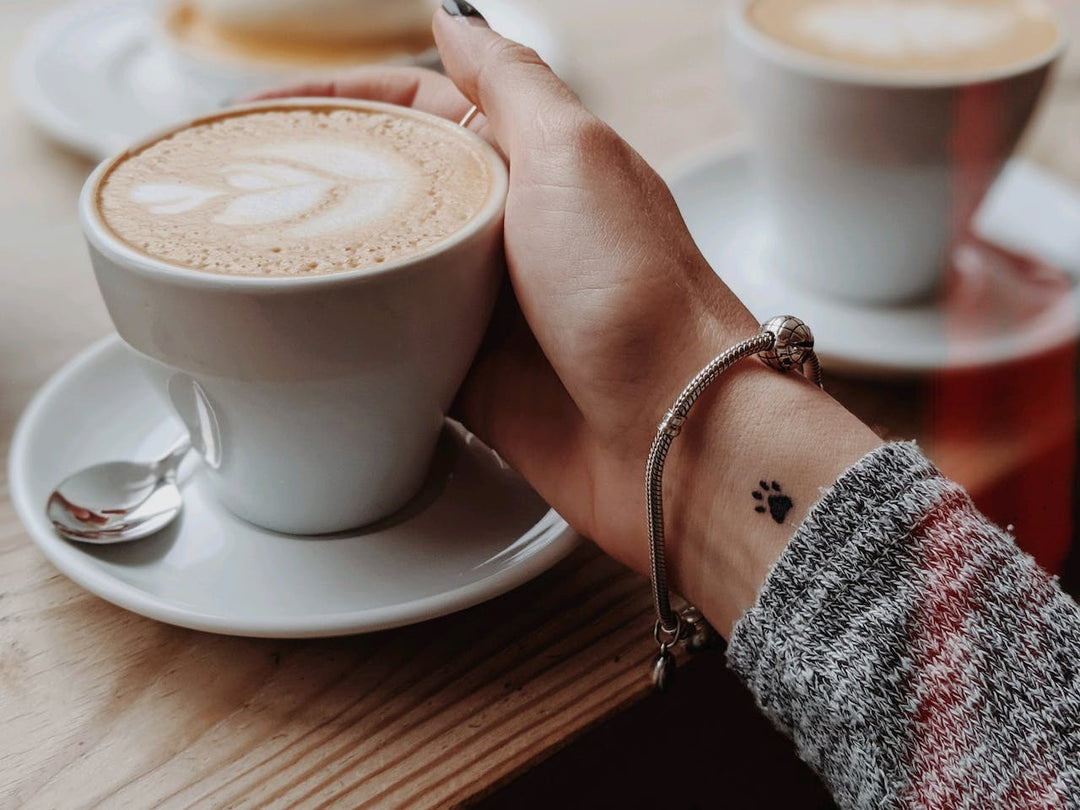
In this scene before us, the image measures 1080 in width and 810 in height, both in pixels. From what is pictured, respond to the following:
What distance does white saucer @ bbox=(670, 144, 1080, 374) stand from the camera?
2.68ft

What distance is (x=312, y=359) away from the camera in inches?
21.5

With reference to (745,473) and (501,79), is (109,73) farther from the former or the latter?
(745,473)

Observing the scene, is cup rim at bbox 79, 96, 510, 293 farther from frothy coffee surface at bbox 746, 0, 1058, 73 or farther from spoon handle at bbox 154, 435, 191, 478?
frothy coffee surface at bbox 746, 0, 1058, 73

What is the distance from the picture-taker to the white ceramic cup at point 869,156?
0.82m

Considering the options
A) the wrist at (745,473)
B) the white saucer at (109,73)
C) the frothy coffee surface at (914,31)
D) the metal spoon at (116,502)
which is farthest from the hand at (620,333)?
the white saucer at (109,73)

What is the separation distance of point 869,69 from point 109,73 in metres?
0.74

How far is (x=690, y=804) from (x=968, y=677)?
0.31 m

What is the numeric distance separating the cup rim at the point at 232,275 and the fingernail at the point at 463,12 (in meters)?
0.08

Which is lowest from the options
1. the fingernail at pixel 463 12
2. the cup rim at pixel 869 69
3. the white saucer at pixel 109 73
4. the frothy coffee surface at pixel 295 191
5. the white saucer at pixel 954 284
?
the white saucer at pixel 954 284

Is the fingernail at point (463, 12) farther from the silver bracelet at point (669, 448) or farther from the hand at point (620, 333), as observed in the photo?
the silver bracelet at point (669, 448)

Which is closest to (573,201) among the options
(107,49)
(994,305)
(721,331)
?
(721,331)

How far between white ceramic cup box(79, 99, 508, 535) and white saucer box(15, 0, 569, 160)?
1.30ft

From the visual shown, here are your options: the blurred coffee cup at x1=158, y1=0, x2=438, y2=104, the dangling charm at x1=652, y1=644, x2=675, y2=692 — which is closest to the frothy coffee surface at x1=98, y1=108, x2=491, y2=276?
the dangling charm at x1=652, y1=644, x2=675, y2=692

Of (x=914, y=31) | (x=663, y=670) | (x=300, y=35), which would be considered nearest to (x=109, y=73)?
(x=300, y=35)
